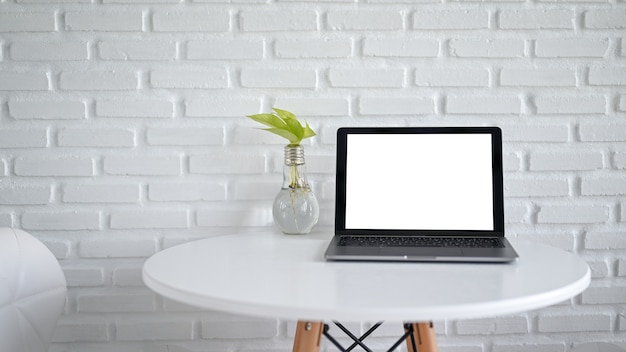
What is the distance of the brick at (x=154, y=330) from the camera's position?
67.3 inches

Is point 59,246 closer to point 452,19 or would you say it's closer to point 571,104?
point 452,19

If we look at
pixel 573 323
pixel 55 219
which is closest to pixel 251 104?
pixel 55 219

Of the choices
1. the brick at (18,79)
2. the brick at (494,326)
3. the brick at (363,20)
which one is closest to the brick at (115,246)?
the brick at (18,79)

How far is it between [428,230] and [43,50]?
3.67 feet

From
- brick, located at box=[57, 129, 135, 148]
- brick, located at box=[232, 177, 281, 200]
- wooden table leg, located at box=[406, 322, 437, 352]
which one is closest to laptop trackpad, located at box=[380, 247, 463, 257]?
wooden table leg, located at box=[406, 322, 437, 352]

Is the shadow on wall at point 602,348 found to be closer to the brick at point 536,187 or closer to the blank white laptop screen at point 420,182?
the brick at point 536,187

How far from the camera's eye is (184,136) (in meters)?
1.67

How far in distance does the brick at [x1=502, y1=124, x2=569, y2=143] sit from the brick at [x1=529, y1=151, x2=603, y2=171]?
0.04 metres

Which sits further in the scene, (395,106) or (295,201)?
(395,106)

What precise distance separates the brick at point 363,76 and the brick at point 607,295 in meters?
0.80

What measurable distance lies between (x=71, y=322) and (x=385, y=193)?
0.96 meters

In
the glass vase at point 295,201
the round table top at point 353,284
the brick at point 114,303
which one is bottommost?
the brick at point 114,303

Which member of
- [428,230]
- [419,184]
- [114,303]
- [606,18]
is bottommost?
[114,303]

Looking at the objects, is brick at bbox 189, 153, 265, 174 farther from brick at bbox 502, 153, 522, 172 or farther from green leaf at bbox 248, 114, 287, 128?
brick at bbox 502, 153, 522, 172
